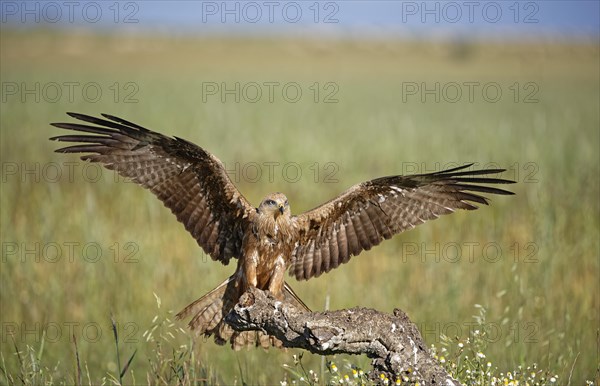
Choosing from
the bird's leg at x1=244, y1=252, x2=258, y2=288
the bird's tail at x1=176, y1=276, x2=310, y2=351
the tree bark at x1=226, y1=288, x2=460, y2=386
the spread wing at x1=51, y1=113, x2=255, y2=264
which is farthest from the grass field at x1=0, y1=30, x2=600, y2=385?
the tree bark at x1=226, y1=288, x2=460, y2=386

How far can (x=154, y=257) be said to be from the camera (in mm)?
7191

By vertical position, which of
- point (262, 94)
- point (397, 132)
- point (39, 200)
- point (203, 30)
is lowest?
point (39, 200)

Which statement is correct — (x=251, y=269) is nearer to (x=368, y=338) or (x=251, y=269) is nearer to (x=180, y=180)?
(x=180, y=180)

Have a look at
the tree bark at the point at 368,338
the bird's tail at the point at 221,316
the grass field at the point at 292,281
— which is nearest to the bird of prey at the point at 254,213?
the bird's tail at the point at 221,316

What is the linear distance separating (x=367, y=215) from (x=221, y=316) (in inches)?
47.6

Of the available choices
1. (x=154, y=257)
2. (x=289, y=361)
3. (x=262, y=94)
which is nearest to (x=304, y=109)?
(x=262, y=94)

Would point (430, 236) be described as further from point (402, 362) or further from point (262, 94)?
point (262, 94)

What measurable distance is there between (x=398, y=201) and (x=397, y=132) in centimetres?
973

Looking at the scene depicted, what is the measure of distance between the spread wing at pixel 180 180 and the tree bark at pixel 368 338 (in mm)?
1329

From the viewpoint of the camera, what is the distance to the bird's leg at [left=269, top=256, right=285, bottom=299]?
4676 mm

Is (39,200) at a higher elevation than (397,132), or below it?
below

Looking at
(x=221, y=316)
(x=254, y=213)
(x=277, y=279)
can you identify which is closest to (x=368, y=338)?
(x=277, y=279)

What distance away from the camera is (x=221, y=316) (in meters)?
4.66

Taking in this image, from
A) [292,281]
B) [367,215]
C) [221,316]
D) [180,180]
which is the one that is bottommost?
[292,281]
